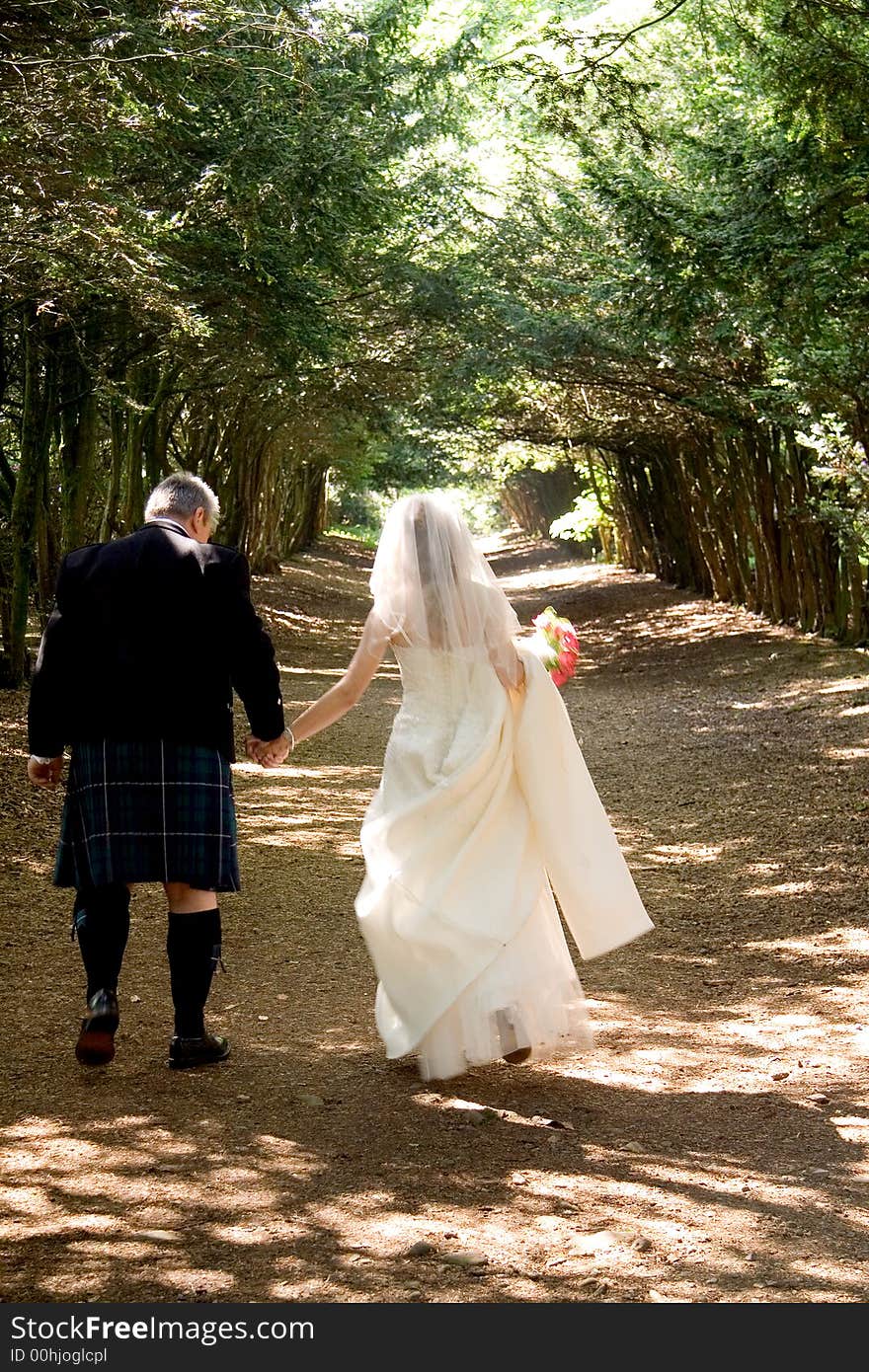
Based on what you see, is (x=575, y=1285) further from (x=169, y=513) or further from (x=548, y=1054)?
(x=169, y=513)

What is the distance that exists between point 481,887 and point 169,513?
171 centimetres

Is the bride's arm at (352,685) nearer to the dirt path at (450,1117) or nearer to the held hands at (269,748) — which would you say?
the held hands at (269,748)

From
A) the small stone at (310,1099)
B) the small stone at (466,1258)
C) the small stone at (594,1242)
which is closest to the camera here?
the small stone at (466,1258)

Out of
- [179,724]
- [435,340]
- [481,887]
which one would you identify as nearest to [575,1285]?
[481,887]

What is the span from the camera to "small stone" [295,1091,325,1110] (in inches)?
191

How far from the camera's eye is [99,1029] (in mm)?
4984

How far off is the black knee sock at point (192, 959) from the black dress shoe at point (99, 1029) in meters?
0.23

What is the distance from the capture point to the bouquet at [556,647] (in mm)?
5617

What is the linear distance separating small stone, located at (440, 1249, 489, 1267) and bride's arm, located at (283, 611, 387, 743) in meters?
2.01

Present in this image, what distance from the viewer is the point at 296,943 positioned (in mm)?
7332

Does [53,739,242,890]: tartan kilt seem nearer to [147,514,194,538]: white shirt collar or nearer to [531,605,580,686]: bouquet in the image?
[147,514,194,538]: white shirt collar

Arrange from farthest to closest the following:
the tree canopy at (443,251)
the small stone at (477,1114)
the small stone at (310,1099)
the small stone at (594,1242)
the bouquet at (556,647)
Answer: the tree canopy at (443,251)
the bouquet at (556,647)
the small stone at (310,1099)
the small stone at (477,1114)
the small stone at (594,1242)

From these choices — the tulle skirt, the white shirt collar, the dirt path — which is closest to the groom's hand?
the white shirt collar

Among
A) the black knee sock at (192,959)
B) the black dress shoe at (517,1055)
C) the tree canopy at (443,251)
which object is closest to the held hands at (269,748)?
the black knee sock at (192,959)
